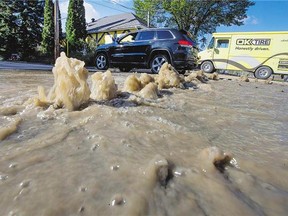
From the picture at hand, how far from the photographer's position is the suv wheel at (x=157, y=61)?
26.9 feet

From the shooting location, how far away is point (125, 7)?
1155 inches

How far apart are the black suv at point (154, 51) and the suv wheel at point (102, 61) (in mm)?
131

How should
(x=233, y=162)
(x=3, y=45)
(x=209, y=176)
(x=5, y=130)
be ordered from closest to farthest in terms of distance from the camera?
(x=209, y=176) < (x=233, y=162) < (x=5, y=130) < (x=3, y=45)

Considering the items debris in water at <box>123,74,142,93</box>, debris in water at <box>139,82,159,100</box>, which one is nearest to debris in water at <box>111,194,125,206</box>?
debris in water at <box>139,82,159,100</box>

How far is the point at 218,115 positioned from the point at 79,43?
23.3 meters

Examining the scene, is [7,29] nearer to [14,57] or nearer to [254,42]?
[14,57]

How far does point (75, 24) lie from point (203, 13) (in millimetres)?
14159

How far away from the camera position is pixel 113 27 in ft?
86.7

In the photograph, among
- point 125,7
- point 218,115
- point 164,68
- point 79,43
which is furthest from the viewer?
point 125,7

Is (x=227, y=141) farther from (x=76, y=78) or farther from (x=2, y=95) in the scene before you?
(x=2, y=95)

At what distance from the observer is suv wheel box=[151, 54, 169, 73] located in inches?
323

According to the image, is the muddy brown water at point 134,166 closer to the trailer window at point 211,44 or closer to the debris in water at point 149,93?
the debris in water at point 149,93

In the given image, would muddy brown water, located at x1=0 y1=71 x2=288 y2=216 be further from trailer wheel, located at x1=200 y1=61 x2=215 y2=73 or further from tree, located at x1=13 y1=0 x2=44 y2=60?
tree, located at x1=13 y1=0 x2=44 y2=60

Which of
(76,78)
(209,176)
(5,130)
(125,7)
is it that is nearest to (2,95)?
(76,78)
